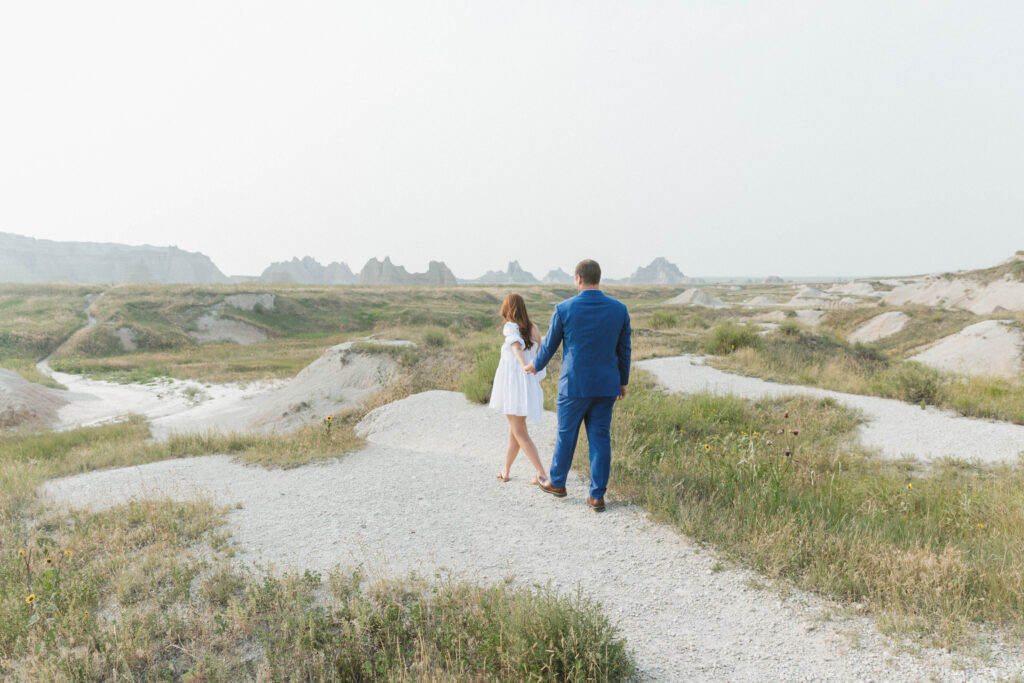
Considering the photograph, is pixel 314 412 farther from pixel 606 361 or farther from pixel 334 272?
pixel 334 272

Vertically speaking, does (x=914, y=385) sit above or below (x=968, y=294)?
below

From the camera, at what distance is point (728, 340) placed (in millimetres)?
17672

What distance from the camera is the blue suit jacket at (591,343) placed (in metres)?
4.94

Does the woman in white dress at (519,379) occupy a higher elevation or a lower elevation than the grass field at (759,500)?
higher

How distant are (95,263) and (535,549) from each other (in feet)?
567

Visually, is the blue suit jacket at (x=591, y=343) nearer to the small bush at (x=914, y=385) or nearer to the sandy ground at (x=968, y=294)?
the small bush at (x=914, y=385)

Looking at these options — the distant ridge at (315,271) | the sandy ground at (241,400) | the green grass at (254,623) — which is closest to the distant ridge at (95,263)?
the distant ridge at (315,271)

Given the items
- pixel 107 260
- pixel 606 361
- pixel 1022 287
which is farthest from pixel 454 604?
pixel 107 260

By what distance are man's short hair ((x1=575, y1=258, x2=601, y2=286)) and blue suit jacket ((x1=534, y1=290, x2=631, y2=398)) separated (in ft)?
0.44

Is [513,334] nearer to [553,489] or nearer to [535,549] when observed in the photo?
[553,489]

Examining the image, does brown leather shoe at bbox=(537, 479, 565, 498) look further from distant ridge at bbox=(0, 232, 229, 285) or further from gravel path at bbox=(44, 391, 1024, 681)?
distant ridge at bbox=(0, 232, 229, 285)

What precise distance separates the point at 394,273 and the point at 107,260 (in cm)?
7769

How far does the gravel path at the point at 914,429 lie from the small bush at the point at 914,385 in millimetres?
310

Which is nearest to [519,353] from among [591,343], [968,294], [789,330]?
[591,343]
